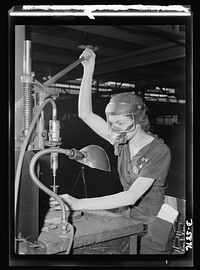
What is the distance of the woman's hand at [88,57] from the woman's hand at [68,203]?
56 cm

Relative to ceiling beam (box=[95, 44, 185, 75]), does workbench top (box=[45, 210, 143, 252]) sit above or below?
below

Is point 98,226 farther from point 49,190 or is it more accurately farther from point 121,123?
point 121,123

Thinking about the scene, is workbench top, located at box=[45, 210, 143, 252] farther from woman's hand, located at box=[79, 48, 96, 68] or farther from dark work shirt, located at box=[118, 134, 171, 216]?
woman's hand, located at box=[79, 48, 96, 68]

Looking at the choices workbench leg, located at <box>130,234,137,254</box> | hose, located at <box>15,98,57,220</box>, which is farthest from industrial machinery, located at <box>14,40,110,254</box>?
workbench leg, located at <box>130,234,137,254</box>

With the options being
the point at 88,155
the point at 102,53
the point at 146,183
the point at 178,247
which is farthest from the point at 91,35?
the point at 178,247

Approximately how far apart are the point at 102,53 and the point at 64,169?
520 millimetres

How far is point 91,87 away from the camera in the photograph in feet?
4.31

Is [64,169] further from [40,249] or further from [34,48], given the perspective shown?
[34,48]

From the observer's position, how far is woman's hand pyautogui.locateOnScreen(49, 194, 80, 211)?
1.26 meters

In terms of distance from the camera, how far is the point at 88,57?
1.31m

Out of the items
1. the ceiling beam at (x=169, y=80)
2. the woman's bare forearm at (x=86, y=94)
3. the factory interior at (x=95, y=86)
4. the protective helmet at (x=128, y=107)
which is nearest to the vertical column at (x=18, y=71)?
the factory interior at (x=95, y=86)

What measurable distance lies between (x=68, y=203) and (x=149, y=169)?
37 centimetres

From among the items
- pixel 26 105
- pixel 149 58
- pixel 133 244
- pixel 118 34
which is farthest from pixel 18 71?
pixel 133 244

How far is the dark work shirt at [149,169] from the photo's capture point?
50.7 inches
